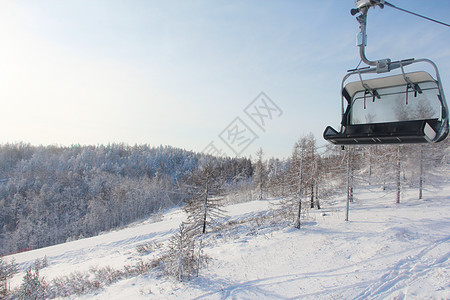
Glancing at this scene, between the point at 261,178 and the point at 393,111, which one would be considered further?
the point at 261,178

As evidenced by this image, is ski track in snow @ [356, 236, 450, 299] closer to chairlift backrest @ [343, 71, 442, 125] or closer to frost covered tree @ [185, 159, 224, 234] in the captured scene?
chairlift backrest @ [343, 71, 442, 125]

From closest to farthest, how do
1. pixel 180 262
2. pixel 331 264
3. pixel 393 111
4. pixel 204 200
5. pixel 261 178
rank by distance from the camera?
pixel 393 111 → pixel 180 262 → pixel 331 264 → pixel 204 200 → pixel 261 178

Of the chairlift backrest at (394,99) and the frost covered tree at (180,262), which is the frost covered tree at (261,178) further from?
the chairlift backrest at (394,99)

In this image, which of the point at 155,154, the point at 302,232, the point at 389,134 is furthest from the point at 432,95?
the point at 155,154

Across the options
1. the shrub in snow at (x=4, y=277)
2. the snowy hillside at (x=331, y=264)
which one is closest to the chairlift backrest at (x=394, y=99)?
Result: the snowy hillside at (x=331, y=264)

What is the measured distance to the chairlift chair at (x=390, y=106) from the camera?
3.45 meters

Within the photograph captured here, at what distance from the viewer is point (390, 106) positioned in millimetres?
4137

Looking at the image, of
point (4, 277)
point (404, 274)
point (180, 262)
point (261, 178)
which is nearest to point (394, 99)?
point (404, 274)

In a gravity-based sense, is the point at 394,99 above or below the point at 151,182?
above

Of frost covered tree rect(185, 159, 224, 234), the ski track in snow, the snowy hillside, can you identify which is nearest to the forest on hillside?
frost covered tree rect(185, 159, 224, 234)

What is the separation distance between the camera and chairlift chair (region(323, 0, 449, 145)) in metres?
3.45

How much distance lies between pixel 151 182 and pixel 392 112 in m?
101

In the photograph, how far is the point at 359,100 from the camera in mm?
4539

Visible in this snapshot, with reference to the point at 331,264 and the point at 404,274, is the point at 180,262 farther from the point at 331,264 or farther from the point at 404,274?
the point at 404,274
